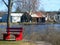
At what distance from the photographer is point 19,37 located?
20.4m

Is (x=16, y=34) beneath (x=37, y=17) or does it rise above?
beneath

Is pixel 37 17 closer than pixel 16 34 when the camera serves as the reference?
No

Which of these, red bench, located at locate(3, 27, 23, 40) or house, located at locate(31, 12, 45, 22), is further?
house, located at locate(31, 12, 45, 22)

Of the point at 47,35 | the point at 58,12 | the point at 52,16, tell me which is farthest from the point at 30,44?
the point at 58,12

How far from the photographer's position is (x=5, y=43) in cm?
1852

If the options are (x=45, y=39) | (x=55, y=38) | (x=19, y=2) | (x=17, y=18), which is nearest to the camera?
(x=55, y=38)

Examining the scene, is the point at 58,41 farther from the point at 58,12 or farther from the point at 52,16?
the point at 58,12

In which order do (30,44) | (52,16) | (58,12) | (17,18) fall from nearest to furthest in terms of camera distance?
1. (30,44)
2. (17,18)
3. (52,16)
4. (58,12)

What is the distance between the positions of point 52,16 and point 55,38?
83.2 m

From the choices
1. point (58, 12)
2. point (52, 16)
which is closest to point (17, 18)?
point (52, 16)

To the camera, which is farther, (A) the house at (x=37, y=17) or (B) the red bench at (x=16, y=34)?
(A) the house at (x=37, y=17)

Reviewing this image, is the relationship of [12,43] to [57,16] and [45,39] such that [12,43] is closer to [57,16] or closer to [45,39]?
[45,39]

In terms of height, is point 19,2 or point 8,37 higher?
point 19,2

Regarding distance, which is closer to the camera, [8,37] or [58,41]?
[58,41]
